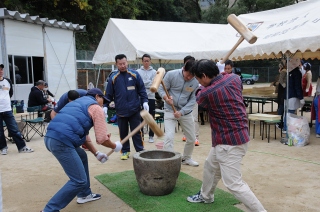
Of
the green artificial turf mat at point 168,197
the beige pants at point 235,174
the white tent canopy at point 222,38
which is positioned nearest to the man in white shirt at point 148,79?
the white tent canopy at point 222,38

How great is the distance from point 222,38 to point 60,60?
7024mm

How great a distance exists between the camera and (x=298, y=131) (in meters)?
6.66

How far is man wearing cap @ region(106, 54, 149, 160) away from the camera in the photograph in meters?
5.53

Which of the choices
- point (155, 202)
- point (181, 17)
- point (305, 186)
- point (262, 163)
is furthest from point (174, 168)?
point (181, 17)

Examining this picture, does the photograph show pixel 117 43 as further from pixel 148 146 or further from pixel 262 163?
pixel 262 163

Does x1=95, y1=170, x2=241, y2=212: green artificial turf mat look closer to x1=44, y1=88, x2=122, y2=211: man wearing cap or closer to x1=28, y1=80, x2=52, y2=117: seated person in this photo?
x1=44, y1=88, x2=122, y2=211: man wearing cap

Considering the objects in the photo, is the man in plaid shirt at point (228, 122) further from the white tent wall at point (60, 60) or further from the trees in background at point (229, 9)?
the trees in background at point (229, 9)

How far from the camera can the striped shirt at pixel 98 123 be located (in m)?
3.09

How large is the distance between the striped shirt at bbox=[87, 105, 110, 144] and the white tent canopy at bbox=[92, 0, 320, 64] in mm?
4690

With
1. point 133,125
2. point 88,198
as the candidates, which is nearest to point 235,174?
point 88,198

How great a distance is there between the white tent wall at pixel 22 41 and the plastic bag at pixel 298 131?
8.69 metres

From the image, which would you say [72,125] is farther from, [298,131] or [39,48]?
[39,48]

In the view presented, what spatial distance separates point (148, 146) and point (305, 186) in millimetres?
3426

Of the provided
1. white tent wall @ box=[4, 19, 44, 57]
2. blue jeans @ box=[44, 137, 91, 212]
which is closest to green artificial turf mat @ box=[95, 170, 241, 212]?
blue jeans @ box=[44, 137, 91, 212]
